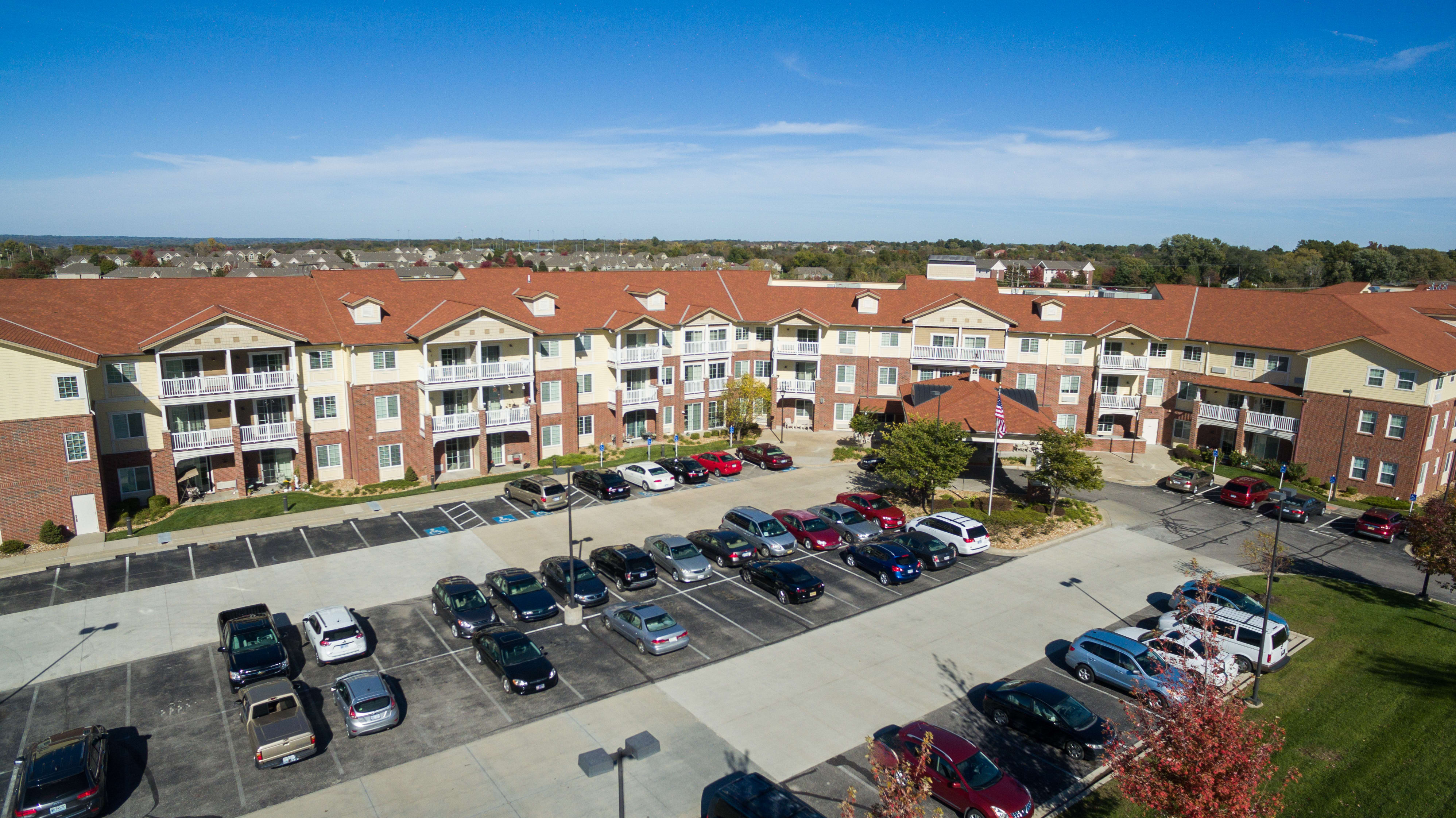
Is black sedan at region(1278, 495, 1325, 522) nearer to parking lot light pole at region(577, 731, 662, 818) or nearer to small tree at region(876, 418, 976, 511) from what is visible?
small tree at region(876, 418, 976, 511)

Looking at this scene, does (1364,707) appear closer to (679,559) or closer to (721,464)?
(679,559)

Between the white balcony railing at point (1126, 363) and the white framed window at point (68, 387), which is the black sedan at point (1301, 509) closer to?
the white balcony railing at point (1126, 363)

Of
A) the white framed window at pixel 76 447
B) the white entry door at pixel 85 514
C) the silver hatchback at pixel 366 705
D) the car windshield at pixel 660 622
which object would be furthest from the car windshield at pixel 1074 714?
the white framed window at pixel 76 447

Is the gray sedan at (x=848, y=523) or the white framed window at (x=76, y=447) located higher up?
the white framed window at (x=76, y=447)

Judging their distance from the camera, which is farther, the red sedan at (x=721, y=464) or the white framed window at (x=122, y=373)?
the red sedan at (x=721, y=464)

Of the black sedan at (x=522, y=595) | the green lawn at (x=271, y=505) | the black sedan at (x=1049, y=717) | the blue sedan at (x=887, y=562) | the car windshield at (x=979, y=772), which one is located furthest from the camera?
the green lawn at (x=271, y=505)

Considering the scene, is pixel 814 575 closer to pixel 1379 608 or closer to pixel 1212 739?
pixel 1212 739

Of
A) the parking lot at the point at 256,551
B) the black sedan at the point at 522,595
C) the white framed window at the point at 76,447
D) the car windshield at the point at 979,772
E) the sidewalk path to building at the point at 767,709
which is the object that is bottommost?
the parking lot at the point at 256,551

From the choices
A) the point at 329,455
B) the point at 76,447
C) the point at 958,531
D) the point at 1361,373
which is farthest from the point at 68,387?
the point at 1361,373
